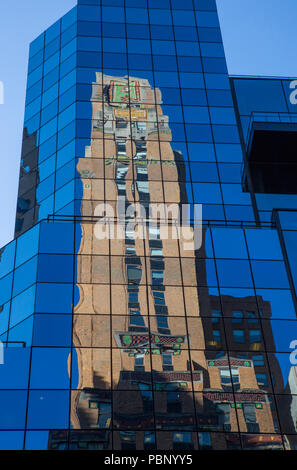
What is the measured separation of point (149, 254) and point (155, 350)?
6.76 metres

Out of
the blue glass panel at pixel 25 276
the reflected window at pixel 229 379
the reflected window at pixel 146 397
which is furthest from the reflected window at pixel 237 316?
the blue glass panel at pixel 25 276

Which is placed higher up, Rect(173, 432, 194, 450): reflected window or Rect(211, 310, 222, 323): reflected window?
Rect(211, 310, 222, 323): reflected window

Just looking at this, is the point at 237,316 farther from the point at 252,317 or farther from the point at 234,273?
the point at 234,273

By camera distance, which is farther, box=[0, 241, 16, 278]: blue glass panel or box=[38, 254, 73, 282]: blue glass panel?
box=[0, 241, 16, 278]: blue glass panel

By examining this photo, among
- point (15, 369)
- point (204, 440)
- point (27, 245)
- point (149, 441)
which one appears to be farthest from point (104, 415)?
point (27, 245)

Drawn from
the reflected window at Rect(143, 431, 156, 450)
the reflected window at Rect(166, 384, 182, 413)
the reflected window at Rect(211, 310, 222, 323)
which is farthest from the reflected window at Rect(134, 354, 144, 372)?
the reflected window at Rect(211, 310, 222, 323)

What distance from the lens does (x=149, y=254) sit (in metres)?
37.9

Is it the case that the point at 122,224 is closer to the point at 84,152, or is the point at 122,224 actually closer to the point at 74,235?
the point at 74,235

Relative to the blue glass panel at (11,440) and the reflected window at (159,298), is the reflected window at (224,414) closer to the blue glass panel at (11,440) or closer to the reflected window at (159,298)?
the reflected window at (159,298)

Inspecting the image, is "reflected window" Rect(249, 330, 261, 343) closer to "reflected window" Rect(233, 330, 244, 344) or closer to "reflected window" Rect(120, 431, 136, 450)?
"reflected window" Rect(233, 330, 244, 344)

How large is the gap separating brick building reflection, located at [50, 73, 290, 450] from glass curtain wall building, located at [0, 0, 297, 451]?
78 mm

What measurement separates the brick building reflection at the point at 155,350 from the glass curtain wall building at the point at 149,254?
78 mm

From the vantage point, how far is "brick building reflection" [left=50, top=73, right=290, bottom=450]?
3047 centimetres

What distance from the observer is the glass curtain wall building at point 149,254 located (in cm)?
3106
